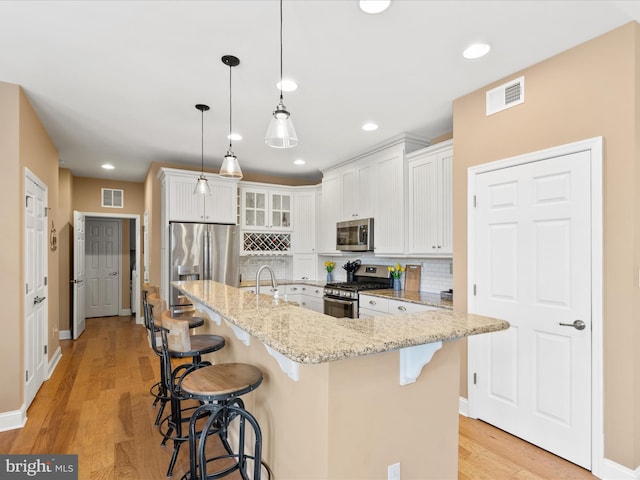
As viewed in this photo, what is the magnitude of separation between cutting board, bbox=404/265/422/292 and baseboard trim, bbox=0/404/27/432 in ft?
13.0

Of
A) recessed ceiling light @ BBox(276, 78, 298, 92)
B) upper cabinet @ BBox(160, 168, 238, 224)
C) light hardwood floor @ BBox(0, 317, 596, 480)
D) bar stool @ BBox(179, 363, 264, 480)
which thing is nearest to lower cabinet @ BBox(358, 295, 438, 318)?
light hardwood floor @ BBox(0, 317, 596, 480)

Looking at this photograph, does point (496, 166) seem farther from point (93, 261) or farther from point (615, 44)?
point (93, 261)

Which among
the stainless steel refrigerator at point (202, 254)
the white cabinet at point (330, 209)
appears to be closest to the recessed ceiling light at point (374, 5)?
the white cabinet at point (330, 209)

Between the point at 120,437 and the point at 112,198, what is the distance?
5.34 metres

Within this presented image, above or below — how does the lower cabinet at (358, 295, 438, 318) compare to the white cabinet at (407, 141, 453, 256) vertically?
below

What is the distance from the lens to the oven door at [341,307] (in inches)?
175

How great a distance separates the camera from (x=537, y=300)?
2.59 m

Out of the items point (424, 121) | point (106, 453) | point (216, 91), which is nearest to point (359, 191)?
point (424, 121)

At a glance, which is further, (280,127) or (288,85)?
(288,85)

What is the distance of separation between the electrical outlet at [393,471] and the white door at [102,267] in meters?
7.83

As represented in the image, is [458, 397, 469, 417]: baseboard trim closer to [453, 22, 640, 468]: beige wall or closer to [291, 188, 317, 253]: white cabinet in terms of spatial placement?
[453, 22, 640, 468]: beige wall

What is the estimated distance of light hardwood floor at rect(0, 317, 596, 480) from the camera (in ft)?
7.52

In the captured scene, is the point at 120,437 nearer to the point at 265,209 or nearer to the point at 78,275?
the point at 265,209

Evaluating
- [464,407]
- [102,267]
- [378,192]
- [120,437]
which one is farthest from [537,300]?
[102,267]
